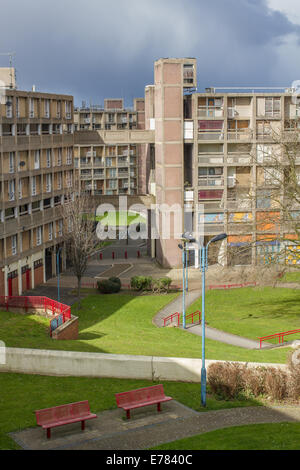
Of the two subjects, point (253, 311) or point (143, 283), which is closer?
point (253, 311)

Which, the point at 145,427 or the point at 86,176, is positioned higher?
the point at 86,176

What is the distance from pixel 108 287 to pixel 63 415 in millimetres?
35114

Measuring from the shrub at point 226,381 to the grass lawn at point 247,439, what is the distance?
10.4 feet

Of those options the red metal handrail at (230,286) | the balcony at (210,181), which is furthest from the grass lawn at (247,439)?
the balcony at (210,181)

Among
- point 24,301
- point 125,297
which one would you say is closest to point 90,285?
point 125,297

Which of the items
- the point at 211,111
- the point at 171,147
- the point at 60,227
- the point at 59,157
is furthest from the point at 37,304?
the point at 211,111

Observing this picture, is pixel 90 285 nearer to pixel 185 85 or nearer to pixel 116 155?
pixel 185 85

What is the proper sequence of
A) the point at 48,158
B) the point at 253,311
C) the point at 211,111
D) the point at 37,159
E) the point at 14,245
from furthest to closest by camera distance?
1. the point at 211,111
2. the point at 48,158
3. the point at 37,159
4. the point at 14,245
5. the point at 253,311

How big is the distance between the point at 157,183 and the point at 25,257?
59.6ft

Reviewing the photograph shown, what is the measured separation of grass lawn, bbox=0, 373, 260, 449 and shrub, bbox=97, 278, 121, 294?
1159 inches

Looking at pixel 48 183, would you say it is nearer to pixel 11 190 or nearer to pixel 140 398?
pixel 11 190

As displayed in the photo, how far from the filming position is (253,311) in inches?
2018

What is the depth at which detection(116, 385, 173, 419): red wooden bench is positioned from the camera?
23.4 meters

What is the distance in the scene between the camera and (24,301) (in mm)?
43156
